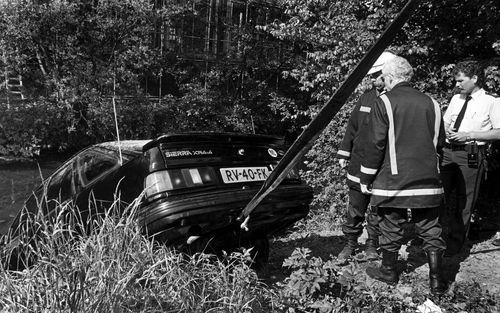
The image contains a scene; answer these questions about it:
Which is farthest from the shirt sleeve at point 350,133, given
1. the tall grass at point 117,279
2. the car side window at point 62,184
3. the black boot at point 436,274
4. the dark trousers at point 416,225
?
the car side window at point 62,184

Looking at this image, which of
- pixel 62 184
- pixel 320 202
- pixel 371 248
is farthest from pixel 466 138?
pixel 62 184

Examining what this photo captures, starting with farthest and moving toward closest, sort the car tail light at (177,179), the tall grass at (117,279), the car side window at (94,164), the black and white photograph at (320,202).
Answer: the car side window at (94,164)
the car tail light at (177,179)
the black and white photograph at (320,202)
the tall grass at (117,279)

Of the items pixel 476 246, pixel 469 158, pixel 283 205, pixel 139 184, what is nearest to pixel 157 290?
pixel 139 184

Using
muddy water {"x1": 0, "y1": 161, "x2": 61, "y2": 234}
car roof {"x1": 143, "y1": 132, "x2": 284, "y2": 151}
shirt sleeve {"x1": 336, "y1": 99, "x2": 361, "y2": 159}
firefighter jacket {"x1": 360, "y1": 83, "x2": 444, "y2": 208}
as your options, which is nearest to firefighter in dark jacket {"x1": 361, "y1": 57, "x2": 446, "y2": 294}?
firefighter jacket {"x1": 360, "y1": 83, "x2": 444, "y2": 208}

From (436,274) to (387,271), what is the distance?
347 millimetres

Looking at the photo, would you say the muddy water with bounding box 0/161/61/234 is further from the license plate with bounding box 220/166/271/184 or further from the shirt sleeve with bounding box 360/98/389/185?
the shirt sleeve with bounding box 360/98/389/185

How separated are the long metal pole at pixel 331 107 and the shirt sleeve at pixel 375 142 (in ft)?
2.31

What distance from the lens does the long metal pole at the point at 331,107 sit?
220cm

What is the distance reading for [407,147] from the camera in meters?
3.12

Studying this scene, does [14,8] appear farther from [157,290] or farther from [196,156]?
[157,290]

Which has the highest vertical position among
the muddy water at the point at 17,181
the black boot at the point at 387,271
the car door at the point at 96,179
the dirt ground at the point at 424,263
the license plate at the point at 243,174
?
the license plate at the point at 243,174

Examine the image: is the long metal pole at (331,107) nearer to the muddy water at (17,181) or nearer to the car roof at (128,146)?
the car roof at (128,146)

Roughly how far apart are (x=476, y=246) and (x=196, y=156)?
3.21 metres

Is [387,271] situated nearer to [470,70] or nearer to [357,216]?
[357,216]
